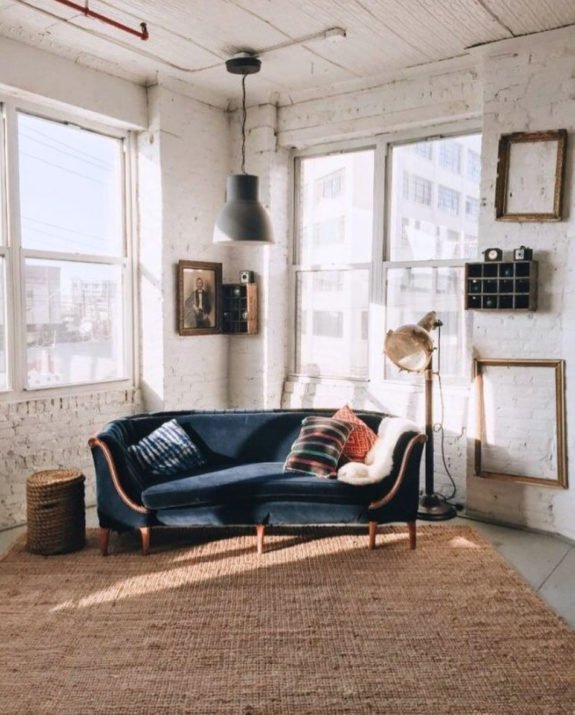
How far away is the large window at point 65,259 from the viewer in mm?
4535

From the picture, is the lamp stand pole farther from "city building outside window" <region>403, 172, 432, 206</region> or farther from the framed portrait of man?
the framed portrait of man

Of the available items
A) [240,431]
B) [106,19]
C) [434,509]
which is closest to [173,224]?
[106,19]

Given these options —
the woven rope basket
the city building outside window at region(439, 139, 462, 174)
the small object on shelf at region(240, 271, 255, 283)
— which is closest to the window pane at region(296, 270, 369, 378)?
the small object on shelf at region(240, 271, 255, 283)

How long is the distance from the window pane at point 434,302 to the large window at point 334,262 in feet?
0.87

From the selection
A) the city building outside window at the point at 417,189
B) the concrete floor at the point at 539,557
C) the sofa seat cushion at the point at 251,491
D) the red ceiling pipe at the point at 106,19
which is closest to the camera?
the concrete floor at the point at 539,557

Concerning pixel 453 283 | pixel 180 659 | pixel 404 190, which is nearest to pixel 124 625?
pixel 180 659

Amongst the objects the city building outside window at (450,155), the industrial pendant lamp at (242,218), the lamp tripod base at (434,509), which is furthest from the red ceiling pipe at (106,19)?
the lamp tripod base at (434,509)

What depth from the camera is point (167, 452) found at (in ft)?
14.1

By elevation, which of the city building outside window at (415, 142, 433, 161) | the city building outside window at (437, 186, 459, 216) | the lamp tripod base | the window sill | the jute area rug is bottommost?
the jute area rug

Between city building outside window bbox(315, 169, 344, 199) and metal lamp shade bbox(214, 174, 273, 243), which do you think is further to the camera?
city building outside window bbox(315, 169, 344, 199)

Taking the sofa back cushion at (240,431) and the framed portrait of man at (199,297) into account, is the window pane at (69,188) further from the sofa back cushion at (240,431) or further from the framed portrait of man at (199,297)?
the sofa back cushion at (240,431)

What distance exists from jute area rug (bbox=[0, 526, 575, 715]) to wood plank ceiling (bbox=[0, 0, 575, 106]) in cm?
325

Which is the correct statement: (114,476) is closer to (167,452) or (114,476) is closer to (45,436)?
(167,452)

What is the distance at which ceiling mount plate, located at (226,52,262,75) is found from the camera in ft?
15.1
